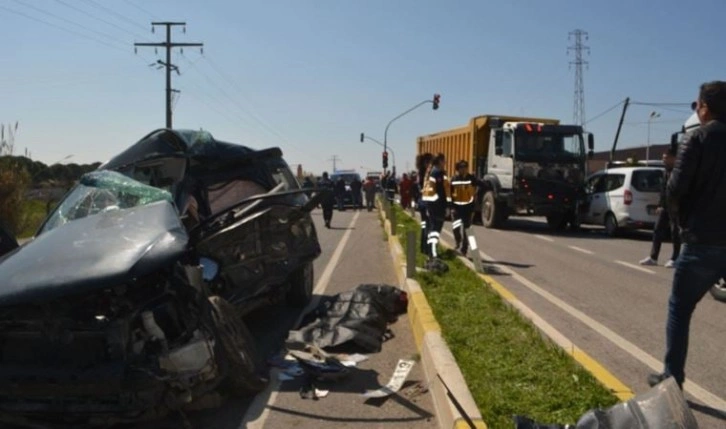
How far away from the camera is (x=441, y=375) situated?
4938mm

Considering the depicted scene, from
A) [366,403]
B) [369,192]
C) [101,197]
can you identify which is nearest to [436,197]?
[101,197]

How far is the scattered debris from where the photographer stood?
5.30 metres

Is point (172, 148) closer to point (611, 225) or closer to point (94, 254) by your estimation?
point (94, 254)

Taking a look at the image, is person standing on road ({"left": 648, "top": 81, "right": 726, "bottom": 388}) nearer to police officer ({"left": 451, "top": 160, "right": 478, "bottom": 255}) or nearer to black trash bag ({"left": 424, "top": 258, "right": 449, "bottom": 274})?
black trash bag ({"left": 424, "top": 258, "right": 449, "bottom": 274})

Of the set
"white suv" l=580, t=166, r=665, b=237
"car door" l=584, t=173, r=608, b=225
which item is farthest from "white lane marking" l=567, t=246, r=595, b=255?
"car door" l=584, t=173, r=608, b=225

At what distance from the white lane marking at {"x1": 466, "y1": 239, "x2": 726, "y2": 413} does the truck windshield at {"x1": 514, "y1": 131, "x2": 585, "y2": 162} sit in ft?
30.2

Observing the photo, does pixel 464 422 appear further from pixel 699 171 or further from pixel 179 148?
pixel 179 148

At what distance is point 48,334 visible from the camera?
166 inches

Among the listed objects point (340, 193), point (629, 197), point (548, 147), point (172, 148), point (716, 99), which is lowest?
point (340, 193)

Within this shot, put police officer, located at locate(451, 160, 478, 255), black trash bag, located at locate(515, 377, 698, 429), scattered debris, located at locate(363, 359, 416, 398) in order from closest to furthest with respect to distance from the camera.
A: black trash bag, located at locate(515, 377, 698, 429) → scattered debris, located at locate(363, 359, 416, 398) → police officer, located at locate(451, 160, 478, 255)

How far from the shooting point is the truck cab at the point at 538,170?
19719 millimetres

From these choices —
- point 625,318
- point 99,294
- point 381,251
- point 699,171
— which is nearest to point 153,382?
point 99,294

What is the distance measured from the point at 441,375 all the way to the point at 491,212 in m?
16.2

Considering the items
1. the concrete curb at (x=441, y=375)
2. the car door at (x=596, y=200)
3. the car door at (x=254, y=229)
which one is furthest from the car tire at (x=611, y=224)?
the car door at (x=254, y=229)
